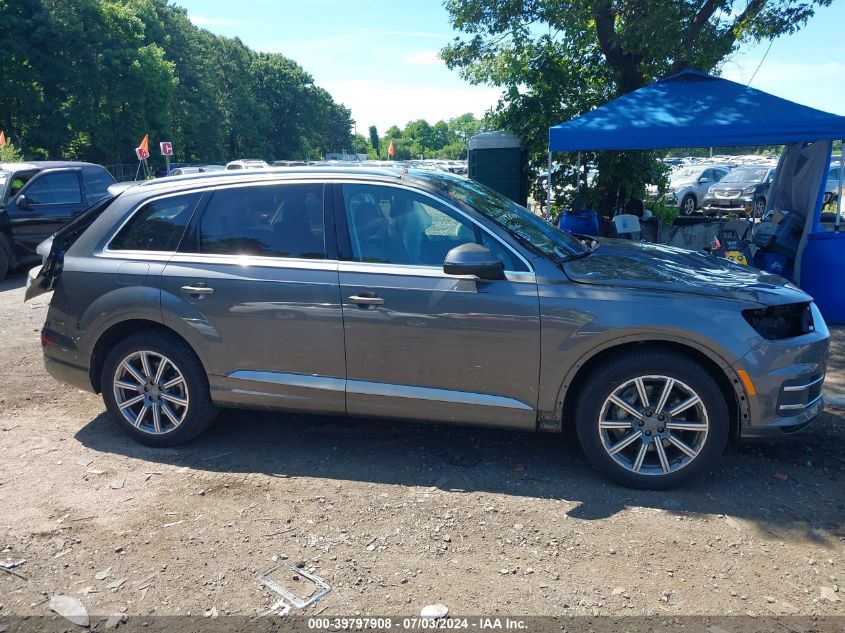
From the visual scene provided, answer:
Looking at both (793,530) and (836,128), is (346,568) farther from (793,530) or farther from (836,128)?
(836,128)

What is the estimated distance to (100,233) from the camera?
4527mm

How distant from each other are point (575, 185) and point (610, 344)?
8.71 meters

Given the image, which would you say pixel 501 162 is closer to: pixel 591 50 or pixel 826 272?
pixel 591 50

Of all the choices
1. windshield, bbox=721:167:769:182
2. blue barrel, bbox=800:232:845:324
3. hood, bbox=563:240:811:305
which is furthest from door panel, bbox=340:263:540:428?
windshield, bbox=721:167:769:182

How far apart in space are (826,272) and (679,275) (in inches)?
182

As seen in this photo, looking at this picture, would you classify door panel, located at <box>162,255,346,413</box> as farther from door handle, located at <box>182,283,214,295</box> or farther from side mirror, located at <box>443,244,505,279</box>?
side mirror, located at <box>443,244,505,279</box>

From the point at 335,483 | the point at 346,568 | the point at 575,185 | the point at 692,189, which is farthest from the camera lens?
the point at 692,189

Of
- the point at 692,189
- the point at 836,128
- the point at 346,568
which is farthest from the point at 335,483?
the point at 692,189

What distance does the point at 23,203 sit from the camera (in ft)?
34.7

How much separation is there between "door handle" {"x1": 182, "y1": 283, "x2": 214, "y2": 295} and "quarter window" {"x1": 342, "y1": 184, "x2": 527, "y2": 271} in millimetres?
964

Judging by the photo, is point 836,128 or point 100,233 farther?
point 836,128

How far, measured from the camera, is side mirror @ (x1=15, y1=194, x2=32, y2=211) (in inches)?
415

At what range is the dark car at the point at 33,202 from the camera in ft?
34.4

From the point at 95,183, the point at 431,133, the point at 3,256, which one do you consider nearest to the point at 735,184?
the point at 95,183
